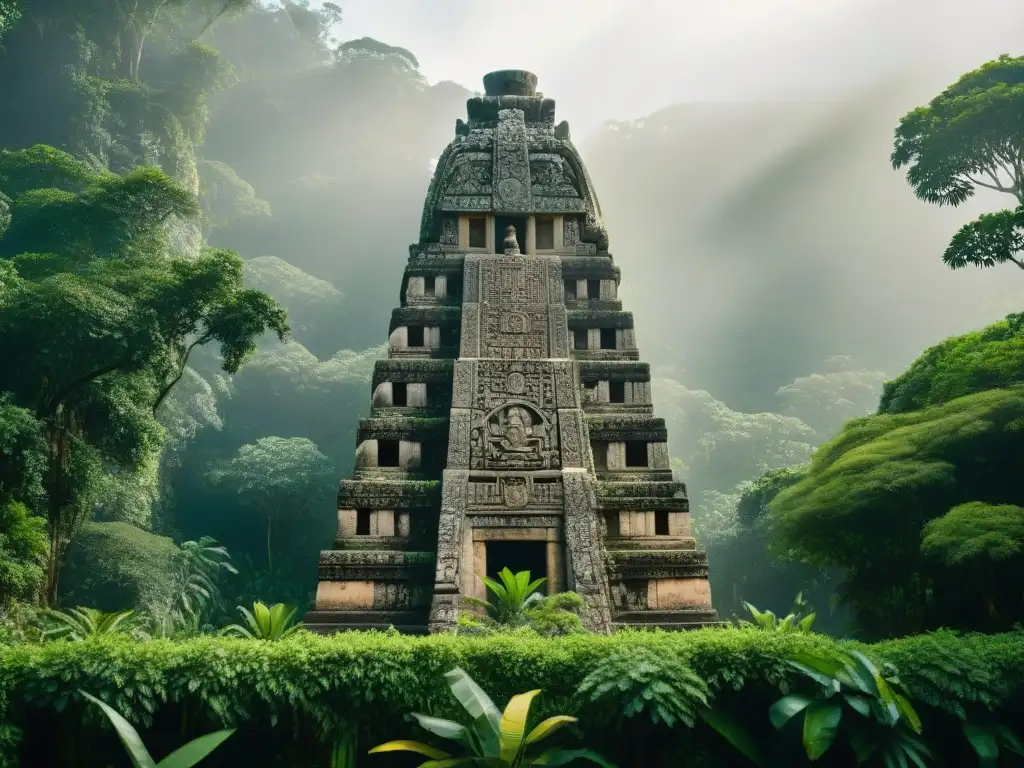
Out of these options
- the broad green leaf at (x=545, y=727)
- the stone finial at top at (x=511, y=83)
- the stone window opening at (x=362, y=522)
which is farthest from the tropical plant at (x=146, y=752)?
the stone finial at top at (x=511, y=83)

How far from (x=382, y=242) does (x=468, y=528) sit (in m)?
48.3

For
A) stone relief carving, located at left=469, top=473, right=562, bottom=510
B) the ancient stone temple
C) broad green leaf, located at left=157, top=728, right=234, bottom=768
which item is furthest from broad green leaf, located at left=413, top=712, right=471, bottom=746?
stone relief carving, located at left=469, top=473, right=562, bottom=510

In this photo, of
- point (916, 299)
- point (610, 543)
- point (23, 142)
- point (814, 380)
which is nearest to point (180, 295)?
point (610, 543)

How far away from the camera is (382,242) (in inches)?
2288

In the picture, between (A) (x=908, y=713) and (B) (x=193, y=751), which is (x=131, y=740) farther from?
(A) (x=908, y=713)

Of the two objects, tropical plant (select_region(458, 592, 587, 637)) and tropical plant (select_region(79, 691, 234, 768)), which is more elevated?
tropical plant (select_region(458, 592, 587, 637))

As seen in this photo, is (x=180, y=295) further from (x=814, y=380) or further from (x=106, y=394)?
(x=814, y=380)

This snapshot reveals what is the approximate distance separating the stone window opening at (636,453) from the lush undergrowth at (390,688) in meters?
6.05

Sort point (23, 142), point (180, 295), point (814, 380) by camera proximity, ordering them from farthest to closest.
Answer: point (814, 380)
point (23, 142)
point (180, 295)

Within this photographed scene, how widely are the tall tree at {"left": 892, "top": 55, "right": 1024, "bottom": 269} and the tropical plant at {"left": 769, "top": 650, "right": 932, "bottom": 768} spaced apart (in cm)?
1246

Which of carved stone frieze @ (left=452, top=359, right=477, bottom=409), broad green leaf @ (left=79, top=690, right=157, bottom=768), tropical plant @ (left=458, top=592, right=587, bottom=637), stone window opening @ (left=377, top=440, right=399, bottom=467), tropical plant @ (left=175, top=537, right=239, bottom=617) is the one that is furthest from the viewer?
tropical plant @ (left=175, top=537, right=239, bottom=617)

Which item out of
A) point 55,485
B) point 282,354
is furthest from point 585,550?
point 282,354

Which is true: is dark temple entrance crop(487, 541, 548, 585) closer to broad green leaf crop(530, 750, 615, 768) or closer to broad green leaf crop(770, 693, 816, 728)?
broad green leaf crop(530, 750, 615, 768)

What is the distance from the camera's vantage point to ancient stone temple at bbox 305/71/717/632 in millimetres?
11289
